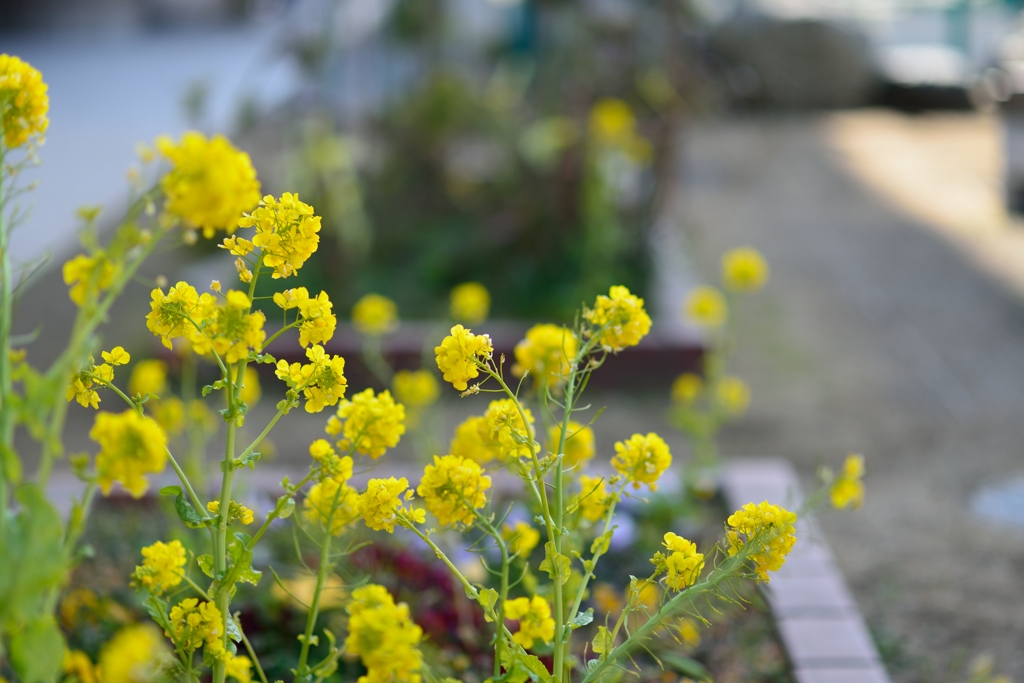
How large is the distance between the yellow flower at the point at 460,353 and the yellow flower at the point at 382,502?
128mm

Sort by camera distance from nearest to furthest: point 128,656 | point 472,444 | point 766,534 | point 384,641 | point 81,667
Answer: point 128,656 < point 384,641 < point 766,534 < point 472,444 < point 81,667

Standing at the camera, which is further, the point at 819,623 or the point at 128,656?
the point at 819,623

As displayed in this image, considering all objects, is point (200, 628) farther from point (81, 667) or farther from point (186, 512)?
point (81, 667)

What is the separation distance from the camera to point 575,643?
1931mm

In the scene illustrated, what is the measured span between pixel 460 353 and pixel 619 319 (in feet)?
0.66

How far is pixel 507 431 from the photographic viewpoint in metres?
1.12

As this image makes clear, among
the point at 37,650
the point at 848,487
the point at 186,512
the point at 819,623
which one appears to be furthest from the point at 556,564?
the point at 819,623

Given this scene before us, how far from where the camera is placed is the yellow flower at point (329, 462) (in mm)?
1047

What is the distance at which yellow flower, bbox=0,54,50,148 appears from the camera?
941 mm

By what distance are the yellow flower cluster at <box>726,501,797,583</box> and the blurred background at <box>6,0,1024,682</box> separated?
3.08ft

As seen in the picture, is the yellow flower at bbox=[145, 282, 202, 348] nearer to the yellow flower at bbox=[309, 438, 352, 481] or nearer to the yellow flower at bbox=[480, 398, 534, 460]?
the yellow flower at bbox=[309, 438, 352, 481]

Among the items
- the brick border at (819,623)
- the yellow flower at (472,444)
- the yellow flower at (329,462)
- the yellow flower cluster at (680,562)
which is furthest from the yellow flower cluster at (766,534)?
the brick border at (819,623)

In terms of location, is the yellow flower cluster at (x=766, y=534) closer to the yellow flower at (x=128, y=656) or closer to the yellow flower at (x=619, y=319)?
the yellow flower at (x=619, y=319)

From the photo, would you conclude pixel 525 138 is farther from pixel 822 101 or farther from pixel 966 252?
pixel 822 101
